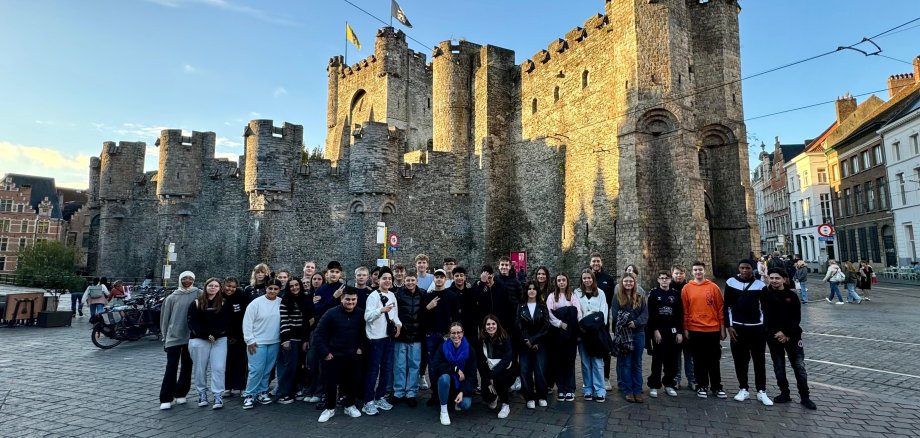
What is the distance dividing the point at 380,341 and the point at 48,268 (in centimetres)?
2969

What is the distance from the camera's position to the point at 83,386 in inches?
258

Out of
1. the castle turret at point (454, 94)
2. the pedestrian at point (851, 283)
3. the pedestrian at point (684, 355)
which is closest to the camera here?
the pedestrian at point (684, 355)

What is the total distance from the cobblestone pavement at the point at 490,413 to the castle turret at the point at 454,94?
19.4 m

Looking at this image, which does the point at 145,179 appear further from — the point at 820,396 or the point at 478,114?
the point at 820,396

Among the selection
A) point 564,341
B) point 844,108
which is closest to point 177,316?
point 564,341

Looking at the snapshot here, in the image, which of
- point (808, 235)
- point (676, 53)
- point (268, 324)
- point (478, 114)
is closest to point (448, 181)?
point (478, 114)

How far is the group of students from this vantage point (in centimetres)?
551

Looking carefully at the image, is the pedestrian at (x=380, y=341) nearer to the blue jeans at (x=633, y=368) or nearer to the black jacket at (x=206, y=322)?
the black jacket at (x=206, y=322)

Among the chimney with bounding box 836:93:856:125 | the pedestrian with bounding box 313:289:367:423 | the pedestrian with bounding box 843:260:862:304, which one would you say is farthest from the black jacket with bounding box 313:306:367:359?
the chimney with bounding box 836:93:856:125

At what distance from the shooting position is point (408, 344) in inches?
237

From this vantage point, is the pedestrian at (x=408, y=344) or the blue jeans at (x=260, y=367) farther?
the pedestrian at (x=408, y=344)

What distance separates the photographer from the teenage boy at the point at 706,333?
5906 mm

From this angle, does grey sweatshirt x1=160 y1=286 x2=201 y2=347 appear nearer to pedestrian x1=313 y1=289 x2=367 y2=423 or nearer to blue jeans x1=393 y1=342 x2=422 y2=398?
pedestrian x1=313 y1=289 x2=367 y2=423

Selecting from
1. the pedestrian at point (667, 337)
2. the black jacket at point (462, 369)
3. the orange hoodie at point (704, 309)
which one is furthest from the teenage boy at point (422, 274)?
the orange hoodie at point (704, 309)
